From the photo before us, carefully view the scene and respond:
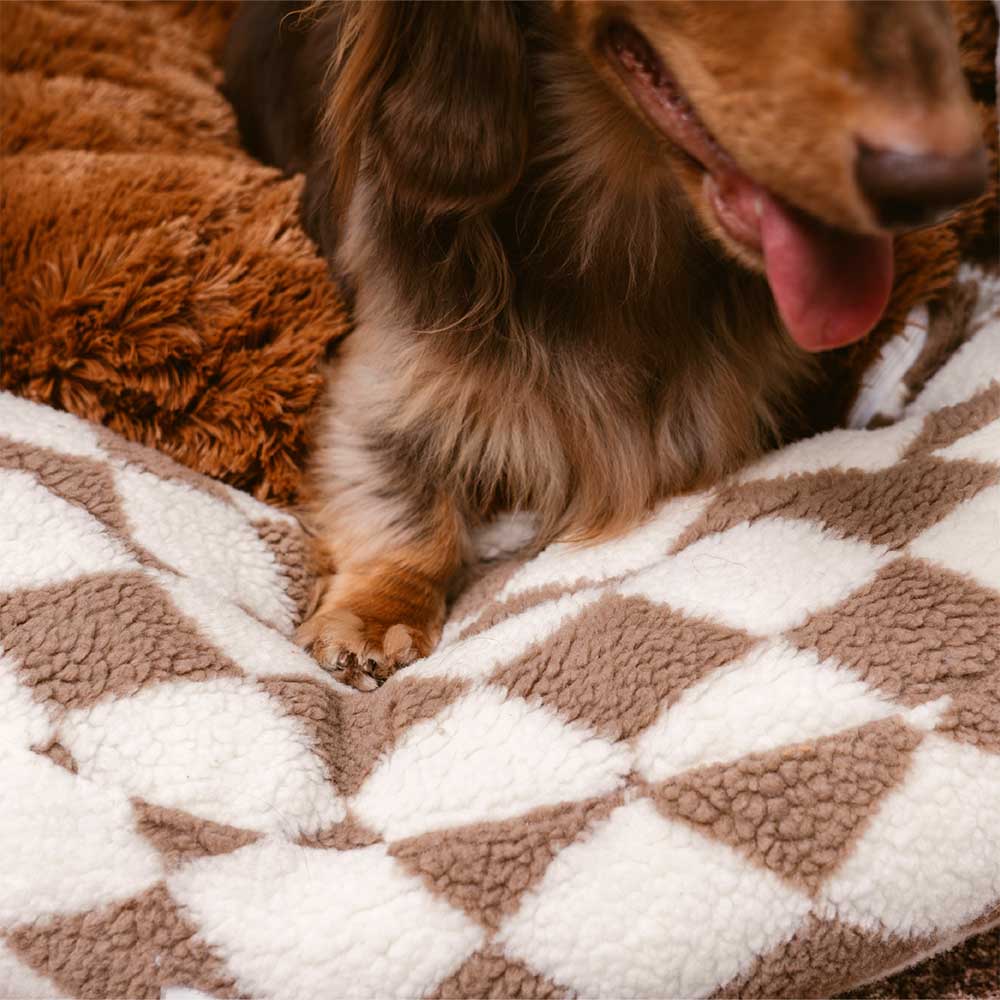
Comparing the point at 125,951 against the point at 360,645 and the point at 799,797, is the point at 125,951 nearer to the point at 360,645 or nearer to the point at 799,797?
the point at 360,645

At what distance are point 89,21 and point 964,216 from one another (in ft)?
4.81

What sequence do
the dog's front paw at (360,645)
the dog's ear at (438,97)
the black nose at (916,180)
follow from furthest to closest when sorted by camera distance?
the dog's front paw at (360,645), the dog's ear at (438,97), the black nose at (916,180)

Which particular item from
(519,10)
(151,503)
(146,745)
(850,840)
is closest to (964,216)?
(519,10)

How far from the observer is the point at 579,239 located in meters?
1.17

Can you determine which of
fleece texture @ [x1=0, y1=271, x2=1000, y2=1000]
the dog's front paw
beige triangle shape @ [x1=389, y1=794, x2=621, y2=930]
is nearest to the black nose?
fleece texture @ [x1=0, y1=271, x2=1000, y2=1000]

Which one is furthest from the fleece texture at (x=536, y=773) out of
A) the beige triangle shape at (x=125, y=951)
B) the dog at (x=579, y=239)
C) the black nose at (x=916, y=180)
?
the black nose at (x=916, y=180)

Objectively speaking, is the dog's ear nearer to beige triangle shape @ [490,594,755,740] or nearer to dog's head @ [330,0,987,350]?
dog's head @ [330,0,987,350]

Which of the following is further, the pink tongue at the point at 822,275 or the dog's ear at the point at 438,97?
the dog's ear at the point at 438,97

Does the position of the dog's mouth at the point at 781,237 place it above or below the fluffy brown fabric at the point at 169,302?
above

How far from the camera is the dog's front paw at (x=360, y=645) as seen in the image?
1146mm

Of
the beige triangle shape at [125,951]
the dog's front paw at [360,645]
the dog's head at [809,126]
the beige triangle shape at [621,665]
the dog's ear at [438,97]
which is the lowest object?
the beige triangle shape at [125,951]

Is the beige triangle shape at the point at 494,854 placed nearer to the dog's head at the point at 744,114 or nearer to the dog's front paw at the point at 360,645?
the dog's front paw at the point at 360,645

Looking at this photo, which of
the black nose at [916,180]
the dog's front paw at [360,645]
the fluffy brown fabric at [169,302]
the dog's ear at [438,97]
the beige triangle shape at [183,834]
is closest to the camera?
the black nose at [916,180]

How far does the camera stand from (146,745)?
0.92 m
